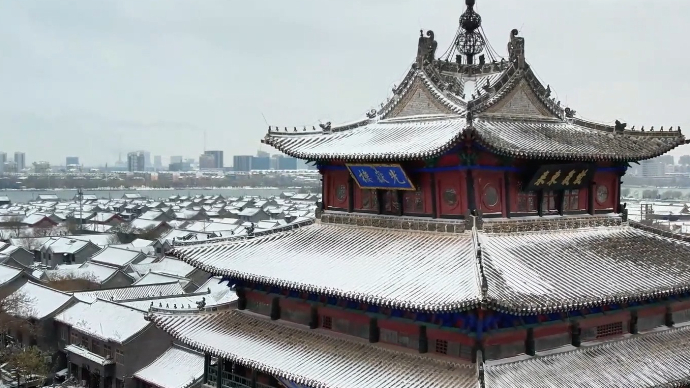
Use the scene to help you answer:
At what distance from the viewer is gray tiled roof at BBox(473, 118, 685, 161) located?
19.9m

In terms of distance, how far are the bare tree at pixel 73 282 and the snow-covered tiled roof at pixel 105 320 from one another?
14434 mm

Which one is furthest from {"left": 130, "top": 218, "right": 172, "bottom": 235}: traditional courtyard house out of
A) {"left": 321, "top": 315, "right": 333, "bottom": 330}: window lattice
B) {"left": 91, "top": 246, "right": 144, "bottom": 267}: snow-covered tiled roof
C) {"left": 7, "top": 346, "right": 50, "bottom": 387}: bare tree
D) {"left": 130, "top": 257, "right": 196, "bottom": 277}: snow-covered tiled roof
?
{"left": 321, "top": 315, "right": 333, "bottom": 330}: window lattice

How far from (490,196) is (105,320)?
122 ft

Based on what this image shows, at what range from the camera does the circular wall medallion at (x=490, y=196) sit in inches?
795

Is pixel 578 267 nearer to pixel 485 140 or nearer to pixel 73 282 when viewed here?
pixel 485 140

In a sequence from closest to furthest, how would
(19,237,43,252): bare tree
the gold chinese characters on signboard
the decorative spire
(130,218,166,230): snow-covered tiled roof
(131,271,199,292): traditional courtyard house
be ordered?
the gold chinese characters on signboard → the decorative spire → (131,271,199,292): traditional courtyard house → (19,237,43,252): bare tree → (130,218,166,230): snow-covered tiled roof

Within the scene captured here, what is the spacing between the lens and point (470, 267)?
17922 millimetres

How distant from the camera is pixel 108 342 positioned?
155 ft

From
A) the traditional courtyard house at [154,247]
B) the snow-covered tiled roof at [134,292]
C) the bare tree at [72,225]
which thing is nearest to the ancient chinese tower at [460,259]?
the snow-covered tiled roof at [134,292]

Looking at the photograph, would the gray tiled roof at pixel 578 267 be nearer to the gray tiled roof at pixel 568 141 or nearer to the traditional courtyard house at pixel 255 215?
the gray tiled roof at pixel 568 141

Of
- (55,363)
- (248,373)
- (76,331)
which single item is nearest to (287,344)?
(248,373)

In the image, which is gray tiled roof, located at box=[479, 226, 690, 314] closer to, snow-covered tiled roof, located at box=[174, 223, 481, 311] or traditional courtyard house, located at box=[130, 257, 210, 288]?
snow-covered tiled roof, located at box=[174, 223, 481, 311]

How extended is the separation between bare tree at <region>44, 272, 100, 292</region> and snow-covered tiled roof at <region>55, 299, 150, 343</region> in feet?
47.4

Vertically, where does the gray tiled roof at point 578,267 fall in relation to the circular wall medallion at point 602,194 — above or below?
below
